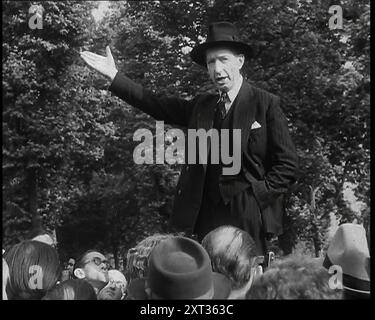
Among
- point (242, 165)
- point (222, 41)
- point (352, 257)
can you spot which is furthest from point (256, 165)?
point (352, 257)

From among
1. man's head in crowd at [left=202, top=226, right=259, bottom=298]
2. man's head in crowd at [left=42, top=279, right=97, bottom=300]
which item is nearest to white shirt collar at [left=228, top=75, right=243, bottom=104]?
man's head in crowd at [left=202, top=226, right=259, bottom=298]

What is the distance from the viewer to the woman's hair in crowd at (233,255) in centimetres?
251

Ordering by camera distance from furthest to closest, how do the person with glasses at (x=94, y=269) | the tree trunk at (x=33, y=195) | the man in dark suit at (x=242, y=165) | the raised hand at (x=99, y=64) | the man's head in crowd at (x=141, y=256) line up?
the tree trunk at (x=33, y=195)
the person with glasses at (x=94, y=269)
the raised hand at (x=99, y=64)
the man in dark suit at (x=242, y=165)
the man's head in crowd at (x=141, y=256)

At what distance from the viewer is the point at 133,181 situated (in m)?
16.9

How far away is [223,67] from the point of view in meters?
3.70

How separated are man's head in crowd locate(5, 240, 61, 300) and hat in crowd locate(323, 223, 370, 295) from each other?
115 centimetres

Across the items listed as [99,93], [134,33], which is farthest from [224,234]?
[99,93]

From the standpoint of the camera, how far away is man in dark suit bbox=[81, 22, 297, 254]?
11.8 ft

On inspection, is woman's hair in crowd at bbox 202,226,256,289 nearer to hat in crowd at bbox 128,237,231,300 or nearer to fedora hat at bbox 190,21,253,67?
hat in crowd at bbox 128,237,231,300

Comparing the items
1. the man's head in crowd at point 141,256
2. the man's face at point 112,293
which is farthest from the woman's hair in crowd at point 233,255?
the man's face at point 112,293

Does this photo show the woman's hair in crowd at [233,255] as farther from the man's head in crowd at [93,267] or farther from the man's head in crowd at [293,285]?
the man's head in crowd at [93,267]

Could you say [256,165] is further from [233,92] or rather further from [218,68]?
[218,68]

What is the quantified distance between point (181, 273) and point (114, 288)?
175 centimetres

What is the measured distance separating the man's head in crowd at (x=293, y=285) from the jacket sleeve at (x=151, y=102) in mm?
1950
